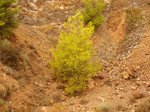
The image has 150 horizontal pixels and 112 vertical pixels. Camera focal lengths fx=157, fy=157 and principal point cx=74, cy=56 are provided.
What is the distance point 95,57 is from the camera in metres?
11.9

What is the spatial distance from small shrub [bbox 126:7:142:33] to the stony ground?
40 centimetres

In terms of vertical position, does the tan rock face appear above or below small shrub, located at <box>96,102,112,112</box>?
above

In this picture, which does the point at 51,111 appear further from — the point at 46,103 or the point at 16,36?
the point at 16,36

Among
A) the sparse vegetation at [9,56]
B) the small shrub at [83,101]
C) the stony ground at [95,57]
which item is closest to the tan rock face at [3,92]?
the stony ground at [95,57]

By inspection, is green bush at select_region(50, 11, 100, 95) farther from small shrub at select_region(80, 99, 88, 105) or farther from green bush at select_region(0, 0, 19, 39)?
green bush at select_region(0, 0, 19, 39)

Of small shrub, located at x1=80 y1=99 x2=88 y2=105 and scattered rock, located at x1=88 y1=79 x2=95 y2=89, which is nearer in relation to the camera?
small shrub, located at x1=80 y1=99 x2=88 y2=105

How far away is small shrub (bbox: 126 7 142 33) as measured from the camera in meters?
12.8

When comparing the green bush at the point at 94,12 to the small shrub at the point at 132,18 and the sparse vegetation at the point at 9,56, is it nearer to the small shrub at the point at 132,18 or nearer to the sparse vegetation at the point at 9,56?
the small shrub at the point at 132,18

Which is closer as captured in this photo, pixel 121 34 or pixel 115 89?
pixel 115 89

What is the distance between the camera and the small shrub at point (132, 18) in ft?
41.8

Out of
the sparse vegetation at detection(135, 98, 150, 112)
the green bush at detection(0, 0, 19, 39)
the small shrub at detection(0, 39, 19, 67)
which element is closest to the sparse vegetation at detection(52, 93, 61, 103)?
the small shrub at detection(0, 39, 19, 67)

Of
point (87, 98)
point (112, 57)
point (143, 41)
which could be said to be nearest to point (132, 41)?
point (143, 41)

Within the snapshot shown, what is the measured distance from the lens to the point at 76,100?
24.6 ft

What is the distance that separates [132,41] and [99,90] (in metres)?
5.24
